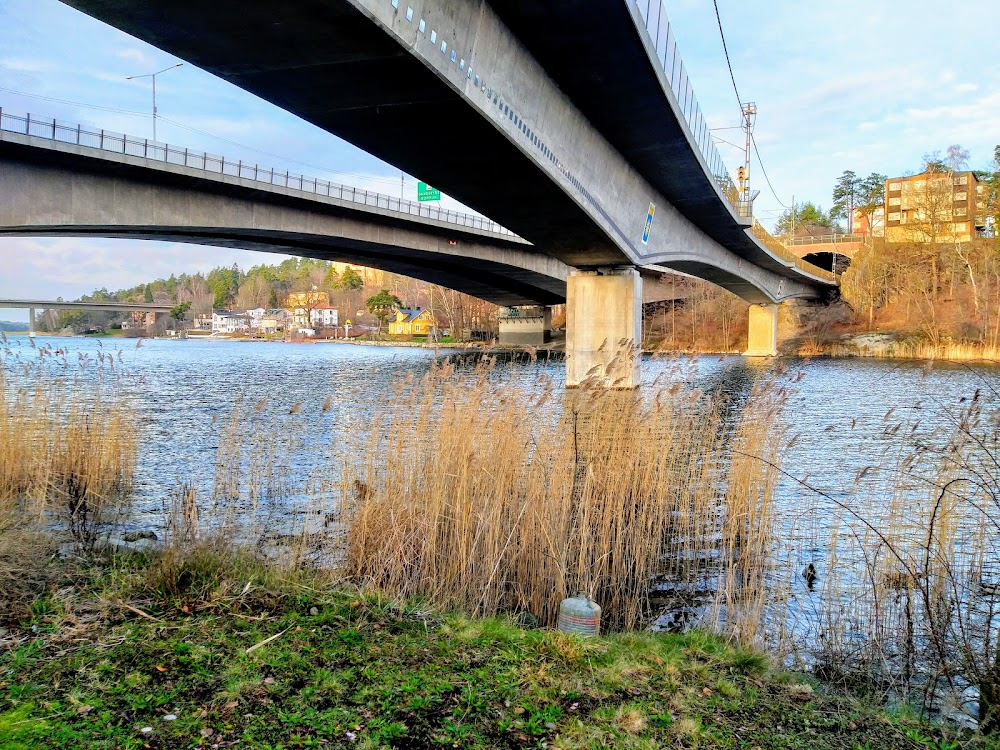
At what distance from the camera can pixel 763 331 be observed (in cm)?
6425

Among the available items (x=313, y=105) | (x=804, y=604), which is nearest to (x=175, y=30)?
(x=313, y=105)

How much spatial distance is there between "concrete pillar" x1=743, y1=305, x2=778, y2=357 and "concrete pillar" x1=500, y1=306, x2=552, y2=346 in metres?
22.3

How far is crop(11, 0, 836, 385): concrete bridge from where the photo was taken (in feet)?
30.9

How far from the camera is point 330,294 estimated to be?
522 feet

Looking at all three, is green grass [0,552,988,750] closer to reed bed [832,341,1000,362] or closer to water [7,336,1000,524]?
water [7,336,1000,524]

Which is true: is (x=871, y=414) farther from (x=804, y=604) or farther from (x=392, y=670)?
(x=392, y=670)

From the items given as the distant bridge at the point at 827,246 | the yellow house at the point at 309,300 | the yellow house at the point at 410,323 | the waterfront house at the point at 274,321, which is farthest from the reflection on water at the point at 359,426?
the yellow house at the point at 309,300

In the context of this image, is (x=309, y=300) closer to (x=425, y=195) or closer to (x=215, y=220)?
(x=425, y=195)

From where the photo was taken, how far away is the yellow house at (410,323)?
111m

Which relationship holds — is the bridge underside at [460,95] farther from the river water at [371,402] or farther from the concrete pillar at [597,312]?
the river water at [371,402]

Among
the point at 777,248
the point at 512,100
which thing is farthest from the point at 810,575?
the point at 777,248

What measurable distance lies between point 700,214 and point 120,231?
25031 millimetres

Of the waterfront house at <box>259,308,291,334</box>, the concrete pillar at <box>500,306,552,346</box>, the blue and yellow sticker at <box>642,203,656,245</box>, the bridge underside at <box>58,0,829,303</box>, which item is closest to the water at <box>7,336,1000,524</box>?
the bridge underside at <box>58,0,829,303</box>

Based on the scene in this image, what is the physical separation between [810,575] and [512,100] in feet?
35.6
